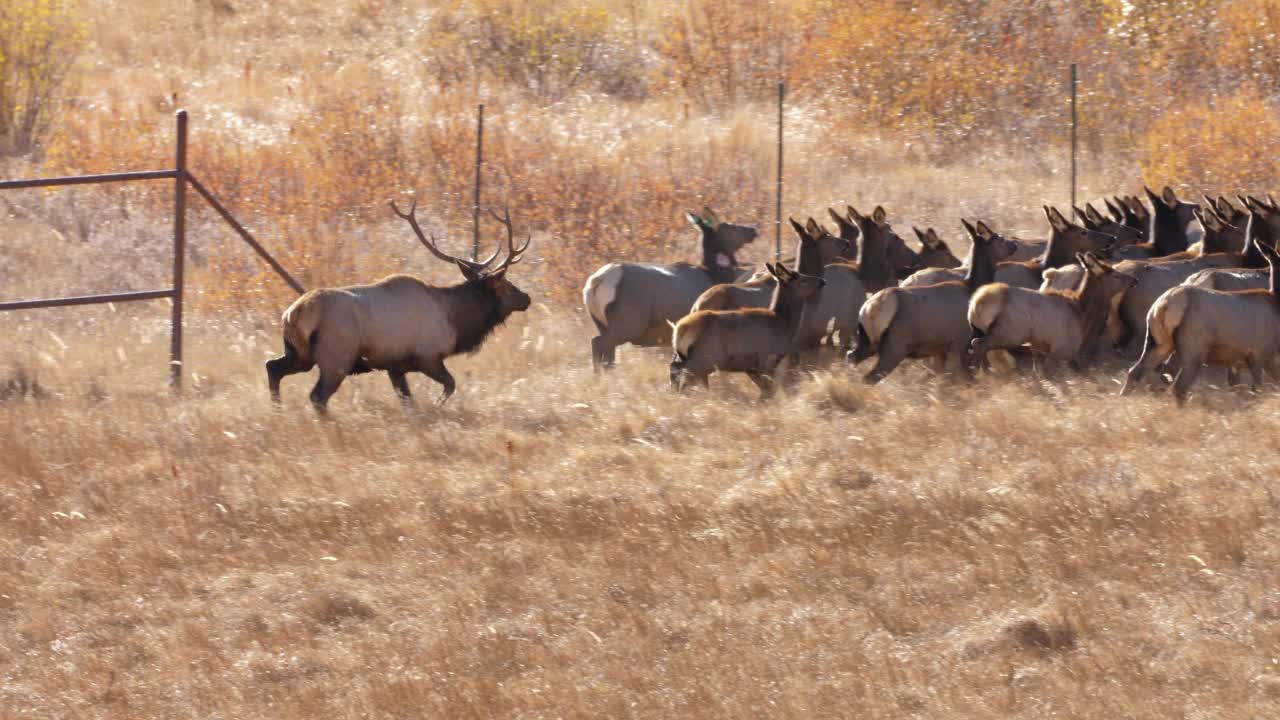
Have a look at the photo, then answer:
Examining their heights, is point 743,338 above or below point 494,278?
below

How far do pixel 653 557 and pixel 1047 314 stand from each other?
16.5ft

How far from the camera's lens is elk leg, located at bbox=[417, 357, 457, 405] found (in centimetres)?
1388

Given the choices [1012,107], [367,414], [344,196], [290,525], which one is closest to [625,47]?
[1012,107]

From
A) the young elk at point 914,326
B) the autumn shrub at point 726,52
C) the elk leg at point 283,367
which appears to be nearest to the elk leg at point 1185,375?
the young elk at point 914,326

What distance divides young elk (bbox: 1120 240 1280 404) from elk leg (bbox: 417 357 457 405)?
5.11m

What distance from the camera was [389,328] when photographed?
44.8 feet

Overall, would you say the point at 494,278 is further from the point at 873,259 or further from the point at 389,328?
the point at 873,259

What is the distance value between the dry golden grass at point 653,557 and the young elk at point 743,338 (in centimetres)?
28

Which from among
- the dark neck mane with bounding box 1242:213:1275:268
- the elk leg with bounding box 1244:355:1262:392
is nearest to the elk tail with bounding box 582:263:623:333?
the dark neck mane with bounding box 1242:213:1275:268

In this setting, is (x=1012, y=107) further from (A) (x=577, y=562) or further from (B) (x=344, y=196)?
(A) (x=577, y=562)

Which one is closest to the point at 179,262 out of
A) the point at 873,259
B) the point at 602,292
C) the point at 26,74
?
the point at 602,292

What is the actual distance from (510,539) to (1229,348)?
5.48 meters

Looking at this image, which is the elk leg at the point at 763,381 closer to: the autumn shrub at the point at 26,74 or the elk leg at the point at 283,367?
the elk leg at the point at 283,367

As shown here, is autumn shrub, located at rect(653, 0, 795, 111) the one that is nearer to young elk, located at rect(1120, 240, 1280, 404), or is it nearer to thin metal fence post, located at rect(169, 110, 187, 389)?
thin metal fence post, located at rect(169, 110, 187, 389)
